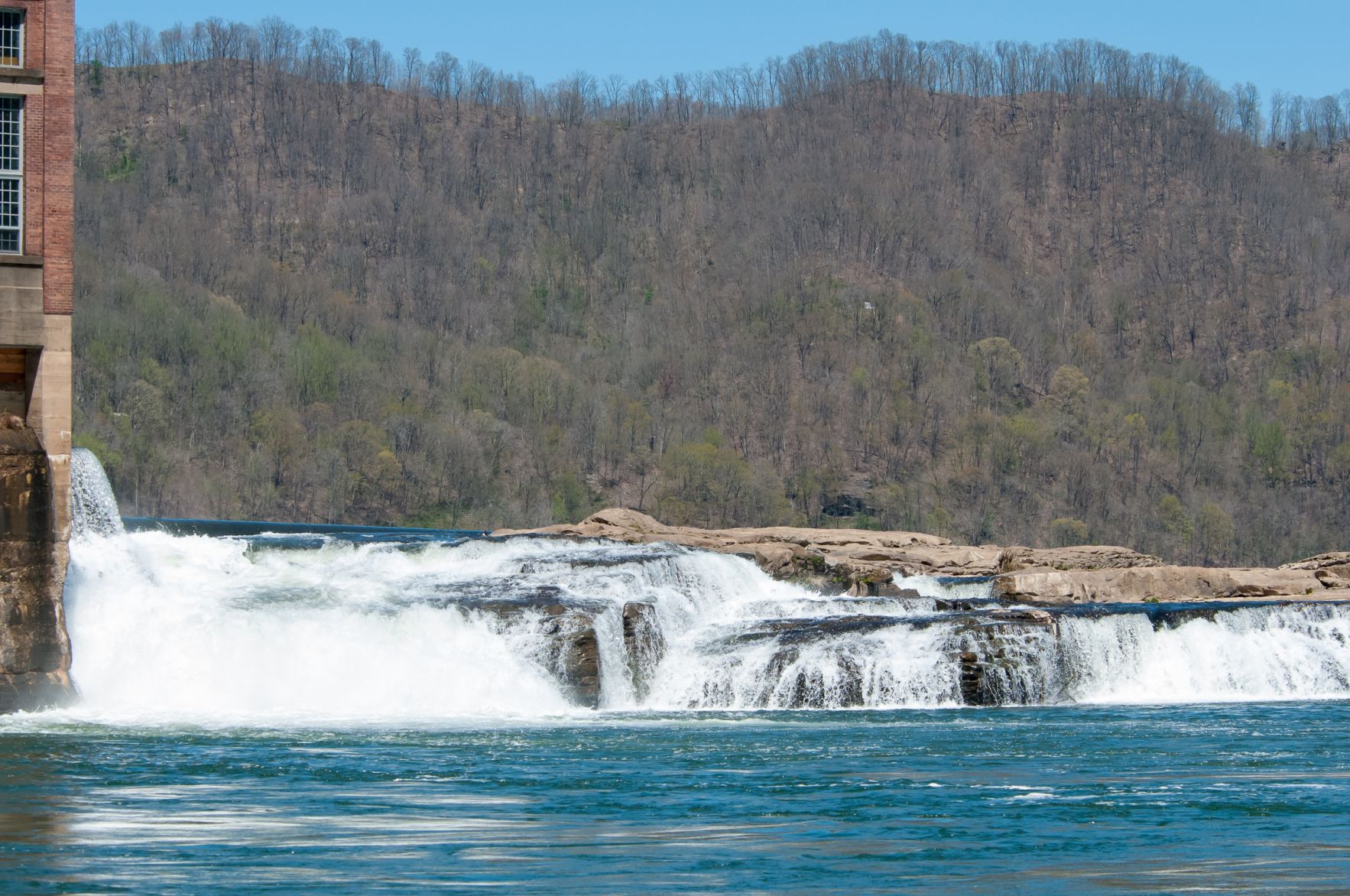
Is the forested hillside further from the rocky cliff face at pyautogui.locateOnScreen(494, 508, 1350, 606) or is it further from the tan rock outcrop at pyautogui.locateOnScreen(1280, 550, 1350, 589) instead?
the tan rock outcrop at pyautogui.locateOnScreen(1280, 550, 1350, 589)

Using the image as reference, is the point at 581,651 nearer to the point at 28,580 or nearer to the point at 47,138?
the point at 28,580

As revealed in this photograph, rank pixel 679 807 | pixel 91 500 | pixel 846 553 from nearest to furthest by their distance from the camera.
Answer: pixel 679 807 → pixel 91 500 → pixel 846 553

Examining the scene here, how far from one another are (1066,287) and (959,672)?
158 m

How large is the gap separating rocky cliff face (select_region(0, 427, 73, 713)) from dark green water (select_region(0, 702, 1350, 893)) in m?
1.39

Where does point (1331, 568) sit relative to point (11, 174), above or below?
below

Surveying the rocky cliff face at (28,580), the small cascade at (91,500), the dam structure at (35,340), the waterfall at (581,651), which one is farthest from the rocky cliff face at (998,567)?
the rocky cliff face at (28,580)

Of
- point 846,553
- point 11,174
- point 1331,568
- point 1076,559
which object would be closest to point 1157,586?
point 1331,568

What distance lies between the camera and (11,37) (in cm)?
3678

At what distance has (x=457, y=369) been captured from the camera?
6289 inches

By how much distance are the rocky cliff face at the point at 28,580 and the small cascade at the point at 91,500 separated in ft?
31.4

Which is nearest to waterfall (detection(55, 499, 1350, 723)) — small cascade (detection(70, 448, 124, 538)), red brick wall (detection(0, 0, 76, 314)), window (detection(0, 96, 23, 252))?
small cascade (detection(70, 448, 124, 538))

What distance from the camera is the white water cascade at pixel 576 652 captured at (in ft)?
130

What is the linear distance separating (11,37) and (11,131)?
1.89 metres

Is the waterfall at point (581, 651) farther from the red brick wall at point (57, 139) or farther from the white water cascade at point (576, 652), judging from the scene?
the red brick wall at point (57, 139)
